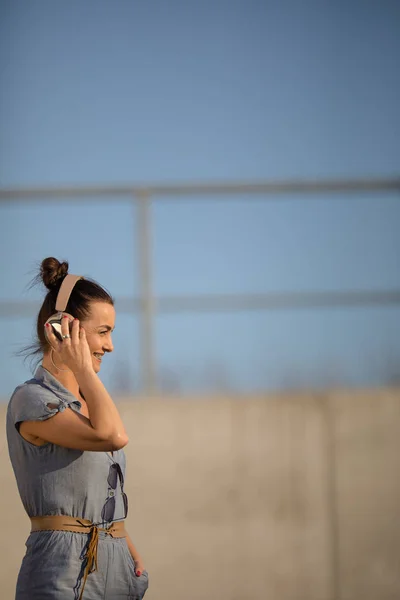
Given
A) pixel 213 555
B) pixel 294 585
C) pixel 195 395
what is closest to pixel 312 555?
pixel 294 585

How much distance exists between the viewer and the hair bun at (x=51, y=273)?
2.73 meters

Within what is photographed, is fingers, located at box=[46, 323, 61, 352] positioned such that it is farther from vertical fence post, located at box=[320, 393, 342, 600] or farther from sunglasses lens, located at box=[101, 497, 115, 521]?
vertical fence post, located at box=[320, 393, 342, 600]

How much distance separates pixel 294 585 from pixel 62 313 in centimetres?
265

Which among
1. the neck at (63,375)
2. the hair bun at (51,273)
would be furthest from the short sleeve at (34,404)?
the hair bun at (51,273)

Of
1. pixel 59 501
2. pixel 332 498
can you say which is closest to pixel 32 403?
pixel 59 501

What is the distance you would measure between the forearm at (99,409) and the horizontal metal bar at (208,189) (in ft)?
9.11

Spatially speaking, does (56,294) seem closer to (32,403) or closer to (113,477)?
(32,403)

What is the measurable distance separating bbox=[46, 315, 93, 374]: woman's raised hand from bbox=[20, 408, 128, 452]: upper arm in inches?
5.3

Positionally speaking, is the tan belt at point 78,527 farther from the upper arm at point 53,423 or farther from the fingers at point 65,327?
the fingers at point 65,327

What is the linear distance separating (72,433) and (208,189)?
302 centimetres

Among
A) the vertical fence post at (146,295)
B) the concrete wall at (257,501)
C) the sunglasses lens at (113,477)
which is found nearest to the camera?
the sunglasses lens at (113,477)

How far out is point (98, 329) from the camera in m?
2.69

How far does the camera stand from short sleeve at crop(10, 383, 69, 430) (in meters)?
2.43

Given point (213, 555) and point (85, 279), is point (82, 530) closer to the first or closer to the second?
point (85, 279)
